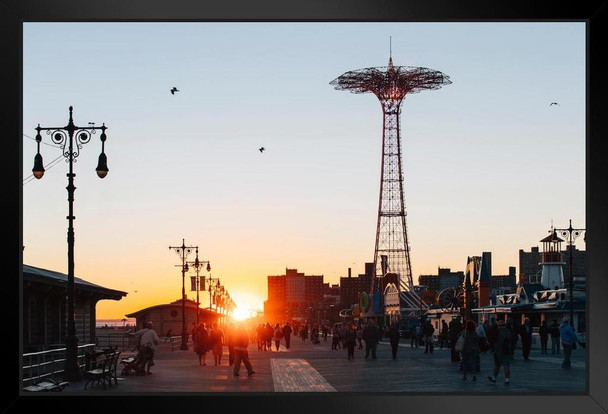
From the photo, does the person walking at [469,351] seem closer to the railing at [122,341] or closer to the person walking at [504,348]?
the person walking at [504,348]

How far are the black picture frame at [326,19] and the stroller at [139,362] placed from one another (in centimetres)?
1670

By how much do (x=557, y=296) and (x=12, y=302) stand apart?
6644cm

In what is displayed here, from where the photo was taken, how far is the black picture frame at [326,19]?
17375 millimetres

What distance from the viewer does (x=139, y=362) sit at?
34969 mm

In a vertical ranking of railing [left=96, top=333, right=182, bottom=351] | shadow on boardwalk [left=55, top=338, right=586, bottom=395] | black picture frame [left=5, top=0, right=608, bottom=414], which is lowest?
railing [left=96, top=333, right=182, bottom=351]

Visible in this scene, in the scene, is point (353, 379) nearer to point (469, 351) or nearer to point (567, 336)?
point (469, 351)

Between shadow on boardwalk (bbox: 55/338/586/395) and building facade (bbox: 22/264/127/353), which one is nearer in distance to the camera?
shadow on boardwalk (bbox: 55/338/586/395)

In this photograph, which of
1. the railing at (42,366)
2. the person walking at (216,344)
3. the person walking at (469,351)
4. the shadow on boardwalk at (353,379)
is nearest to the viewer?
the railing at (42,366)

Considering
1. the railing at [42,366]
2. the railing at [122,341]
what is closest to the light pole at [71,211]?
the railing at [42,366]

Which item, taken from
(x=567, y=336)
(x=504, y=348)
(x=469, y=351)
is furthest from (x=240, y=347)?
(x=567, y=336)

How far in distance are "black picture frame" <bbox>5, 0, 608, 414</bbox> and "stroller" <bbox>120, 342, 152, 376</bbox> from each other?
16.7 metres

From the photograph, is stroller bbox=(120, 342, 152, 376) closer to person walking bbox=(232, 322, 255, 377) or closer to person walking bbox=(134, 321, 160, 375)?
person walking bbox=(134, 321, 160, 375)

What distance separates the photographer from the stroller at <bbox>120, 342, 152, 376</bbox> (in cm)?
3444

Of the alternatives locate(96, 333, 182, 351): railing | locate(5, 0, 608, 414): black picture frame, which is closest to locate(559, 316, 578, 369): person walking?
locate(5, 0, 608, 414): black picture frame
